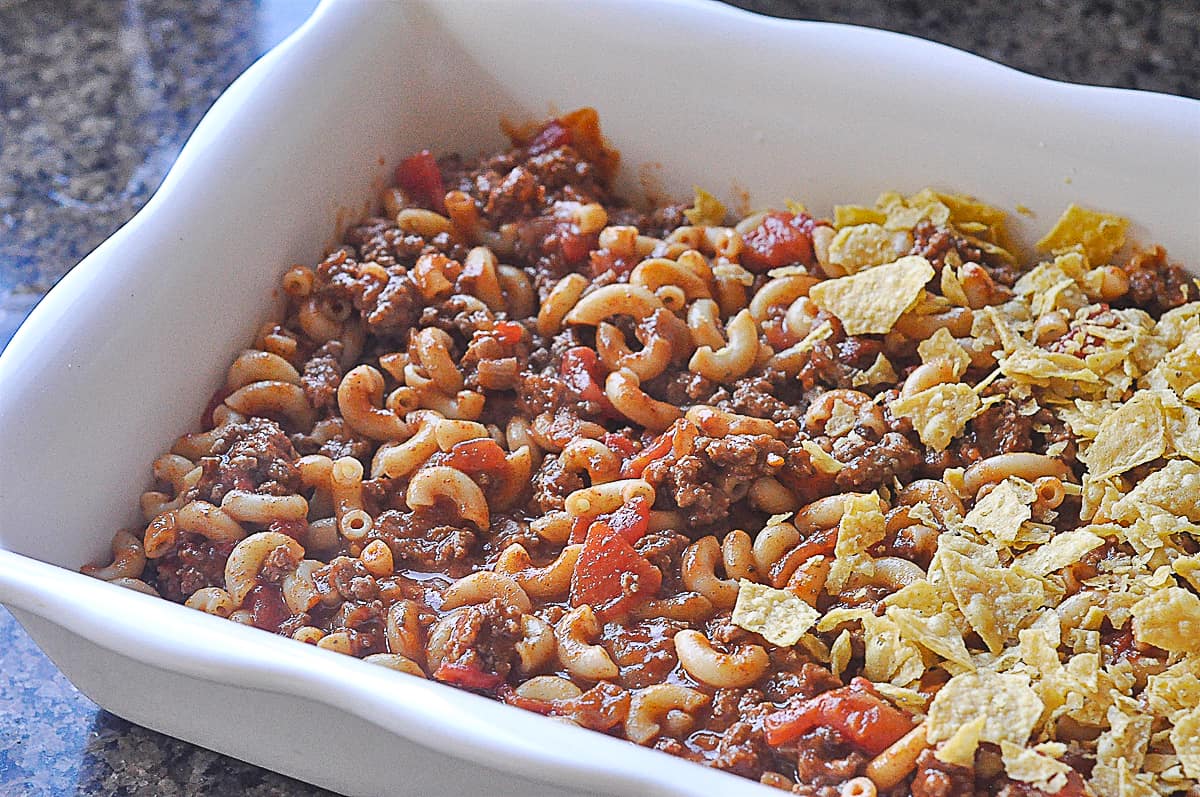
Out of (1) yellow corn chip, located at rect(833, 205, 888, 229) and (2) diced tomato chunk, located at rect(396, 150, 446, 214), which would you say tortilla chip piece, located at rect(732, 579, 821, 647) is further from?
(2) diced tomato chunk, located at rect(396, 150, 446, 214)

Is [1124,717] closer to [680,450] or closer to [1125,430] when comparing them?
[1125,430]

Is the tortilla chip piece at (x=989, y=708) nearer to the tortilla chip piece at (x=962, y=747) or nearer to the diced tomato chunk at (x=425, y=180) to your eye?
the tortilla chip piece at (x=962, y=747)

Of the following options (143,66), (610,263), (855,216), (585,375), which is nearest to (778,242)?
(855,216)

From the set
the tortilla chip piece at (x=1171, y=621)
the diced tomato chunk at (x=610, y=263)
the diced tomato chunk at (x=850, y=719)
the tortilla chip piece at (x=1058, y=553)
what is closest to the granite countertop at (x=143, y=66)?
the diced tomato chunk at (x=610, y=263)

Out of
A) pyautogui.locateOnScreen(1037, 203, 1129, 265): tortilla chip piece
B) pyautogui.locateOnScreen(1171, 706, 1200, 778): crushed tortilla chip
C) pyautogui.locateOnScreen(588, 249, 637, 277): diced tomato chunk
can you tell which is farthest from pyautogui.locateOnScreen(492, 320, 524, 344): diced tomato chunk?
pyautogui.locateOnScreen(1171, 706, 1200, 778): crushed tortilla chip

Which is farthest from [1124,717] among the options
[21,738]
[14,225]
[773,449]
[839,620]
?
[14,225]

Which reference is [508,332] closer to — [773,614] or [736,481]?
[736,481]
